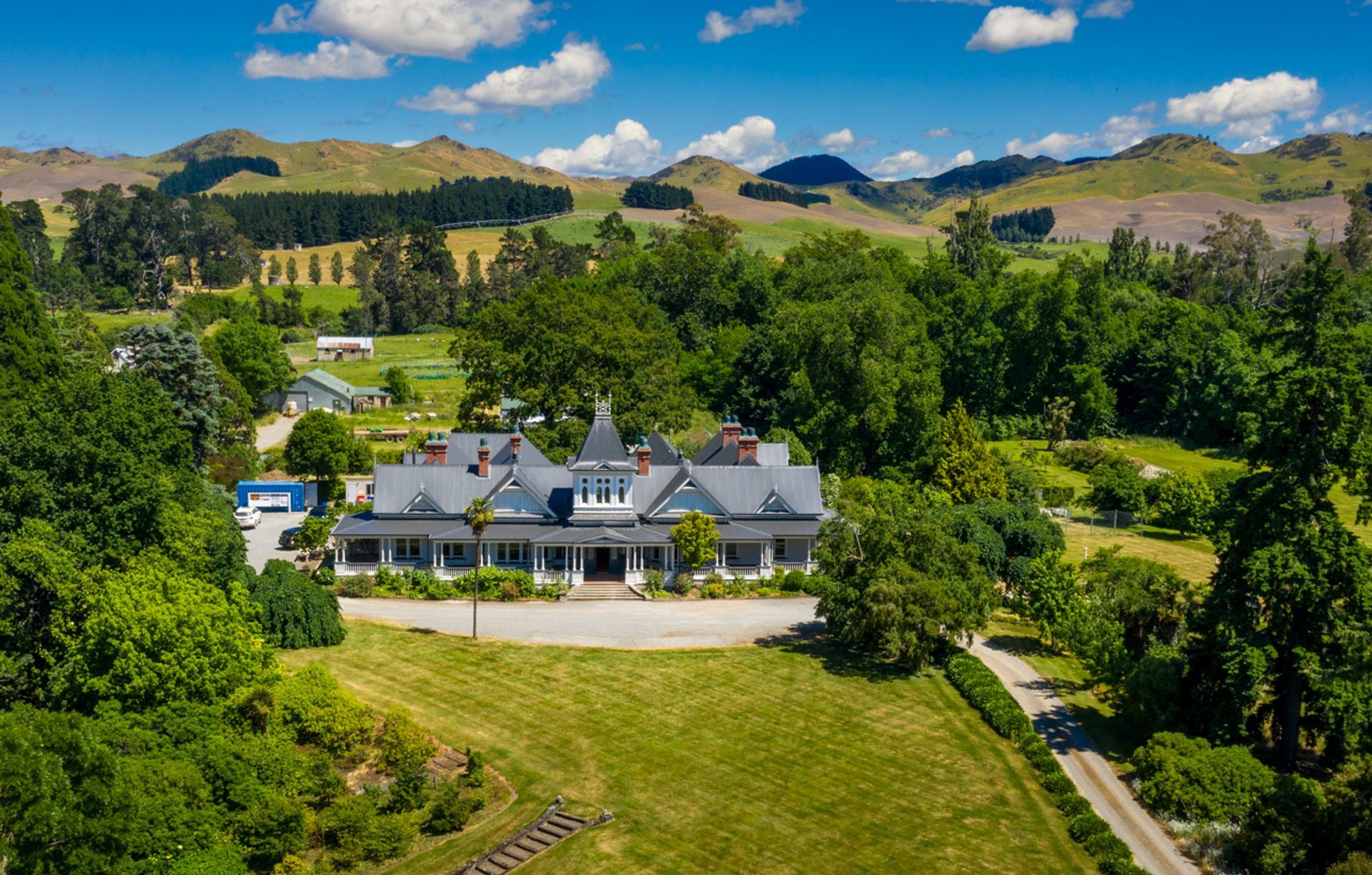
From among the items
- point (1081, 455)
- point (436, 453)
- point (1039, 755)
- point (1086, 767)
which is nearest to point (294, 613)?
point (436, 453)

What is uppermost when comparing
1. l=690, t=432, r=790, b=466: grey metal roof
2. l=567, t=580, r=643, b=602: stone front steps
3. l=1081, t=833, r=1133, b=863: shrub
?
l=690, t=432, r=790, b=466: grey metal roof

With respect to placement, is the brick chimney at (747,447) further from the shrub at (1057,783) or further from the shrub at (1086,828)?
the shrub at (1086,828)

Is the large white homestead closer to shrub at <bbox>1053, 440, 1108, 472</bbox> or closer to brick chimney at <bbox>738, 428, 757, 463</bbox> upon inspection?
brick chimney at <bbox>738, 428, 757, 463</bbox>

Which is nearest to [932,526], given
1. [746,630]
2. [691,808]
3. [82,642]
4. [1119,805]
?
[746,630]

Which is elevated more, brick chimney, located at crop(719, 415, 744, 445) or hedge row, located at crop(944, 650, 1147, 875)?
brick chimney, located at crop(719, 415, 744, 445)

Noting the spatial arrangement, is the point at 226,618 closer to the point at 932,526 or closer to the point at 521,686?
the point at 521,686

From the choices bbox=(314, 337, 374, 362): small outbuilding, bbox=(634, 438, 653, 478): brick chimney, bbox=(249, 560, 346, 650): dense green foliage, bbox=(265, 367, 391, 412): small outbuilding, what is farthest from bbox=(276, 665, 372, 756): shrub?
bbox=(314, 337, 374, 362): small outbuilding

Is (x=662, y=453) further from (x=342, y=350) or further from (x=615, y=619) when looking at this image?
(x=342, y=350)

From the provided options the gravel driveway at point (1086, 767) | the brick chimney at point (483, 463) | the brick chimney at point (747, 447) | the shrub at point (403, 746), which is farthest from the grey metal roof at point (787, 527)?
the shrub at point (403, 746)
